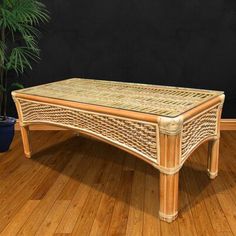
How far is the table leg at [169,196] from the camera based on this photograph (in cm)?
145

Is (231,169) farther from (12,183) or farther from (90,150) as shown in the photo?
(12,183)

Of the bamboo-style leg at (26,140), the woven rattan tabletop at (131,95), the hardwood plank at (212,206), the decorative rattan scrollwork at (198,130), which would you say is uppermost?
the woven rattan tabletop at (131,95)

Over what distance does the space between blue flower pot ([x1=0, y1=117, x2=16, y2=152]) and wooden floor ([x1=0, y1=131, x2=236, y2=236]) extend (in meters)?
0.06

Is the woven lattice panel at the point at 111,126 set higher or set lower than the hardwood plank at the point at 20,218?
higher

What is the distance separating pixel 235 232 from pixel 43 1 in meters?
2.17

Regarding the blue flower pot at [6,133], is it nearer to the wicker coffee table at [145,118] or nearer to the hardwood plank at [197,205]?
the wicker coffee table at [145,118]

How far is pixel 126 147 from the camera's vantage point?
5.04 ft

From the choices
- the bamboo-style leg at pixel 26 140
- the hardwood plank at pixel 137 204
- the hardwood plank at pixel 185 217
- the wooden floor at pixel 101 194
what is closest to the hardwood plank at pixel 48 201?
the wooden floor at pixel 101 194

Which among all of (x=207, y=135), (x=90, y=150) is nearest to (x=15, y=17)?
(x=90, y=150)

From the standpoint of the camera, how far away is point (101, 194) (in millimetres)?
1771

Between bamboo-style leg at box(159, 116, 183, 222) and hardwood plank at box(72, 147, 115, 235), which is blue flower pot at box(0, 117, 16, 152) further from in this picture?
bamboo-style leg at box(159, 116, 183, 222)

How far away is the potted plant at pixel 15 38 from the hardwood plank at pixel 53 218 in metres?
0.91

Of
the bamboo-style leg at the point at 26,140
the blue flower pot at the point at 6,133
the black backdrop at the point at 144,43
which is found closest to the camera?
the bamboo-style leg at the point at 26,140

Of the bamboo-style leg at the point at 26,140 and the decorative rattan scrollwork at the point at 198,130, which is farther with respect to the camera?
the bamboo-style leg at the point at 26,140
